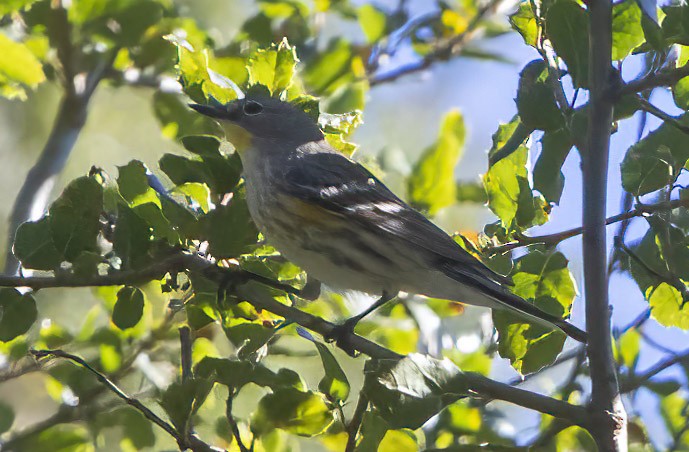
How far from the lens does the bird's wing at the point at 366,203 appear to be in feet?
7.97

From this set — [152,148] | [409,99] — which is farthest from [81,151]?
[409,99]

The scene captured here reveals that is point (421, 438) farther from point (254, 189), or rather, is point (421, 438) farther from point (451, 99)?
point (451, 99)

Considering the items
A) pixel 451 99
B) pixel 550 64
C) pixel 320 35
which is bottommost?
pixel 550 64

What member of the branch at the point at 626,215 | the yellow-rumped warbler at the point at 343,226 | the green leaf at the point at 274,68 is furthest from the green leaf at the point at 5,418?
the branch at the point at 626,215

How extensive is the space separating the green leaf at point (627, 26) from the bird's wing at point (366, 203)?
66 cm

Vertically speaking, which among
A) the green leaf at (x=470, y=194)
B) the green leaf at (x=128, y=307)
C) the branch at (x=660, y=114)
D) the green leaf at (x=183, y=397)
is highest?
the green leaf at (x=470, y=194)

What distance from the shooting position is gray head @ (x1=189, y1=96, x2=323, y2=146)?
98.3 inches

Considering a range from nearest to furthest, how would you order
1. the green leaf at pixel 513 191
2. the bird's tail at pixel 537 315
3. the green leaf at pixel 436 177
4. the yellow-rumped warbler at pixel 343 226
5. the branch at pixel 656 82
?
the branch at pixel 656 82, the bird's tail at pixel 537 315, the green leaf at pixel 513 191, the yellow-rumped warbler at pixel 343 226, the green leaf at pixel 436 177

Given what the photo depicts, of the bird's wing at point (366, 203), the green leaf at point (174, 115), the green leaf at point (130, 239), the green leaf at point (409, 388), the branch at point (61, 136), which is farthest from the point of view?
the green leaf at point (174, 115)

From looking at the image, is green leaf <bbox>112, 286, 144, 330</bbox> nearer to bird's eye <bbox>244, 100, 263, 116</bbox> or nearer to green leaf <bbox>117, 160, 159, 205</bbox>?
green leaf <bbox>117, 160, 159, 205</bbox>

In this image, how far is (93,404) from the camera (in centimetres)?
257

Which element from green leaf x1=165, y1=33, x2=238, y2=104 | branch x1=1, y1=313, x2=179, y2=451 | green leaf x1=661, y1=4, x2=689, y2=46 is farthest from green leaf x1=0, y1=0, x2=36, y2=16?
green leaf x1=661, y1=4, x2=689, y2=46

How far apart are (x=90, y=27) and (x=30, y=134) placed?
309 centimetres

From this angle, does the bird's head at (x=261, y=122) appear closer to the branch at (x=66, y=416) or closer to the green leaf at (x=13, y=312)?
the green leaf at (x=13, y=312)
